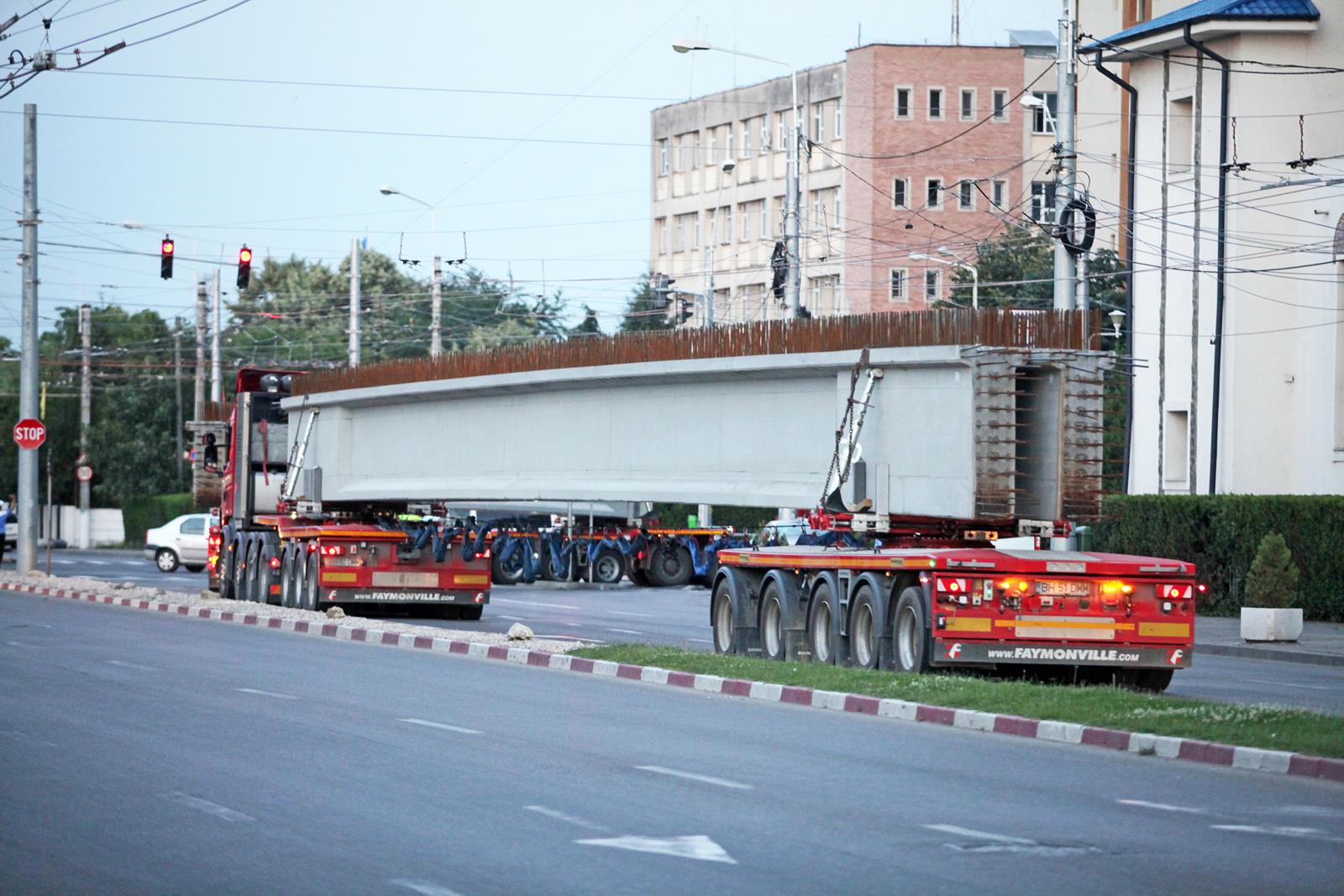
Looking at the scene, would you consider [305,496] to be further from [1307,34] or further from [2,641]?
[1307,34]

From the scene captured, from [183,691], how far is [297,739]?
4089 mm

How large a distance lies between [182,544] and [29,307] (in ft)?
40.7

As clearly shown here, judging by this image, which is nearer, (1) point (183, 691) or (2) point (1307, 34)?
(1) point (183, 691)

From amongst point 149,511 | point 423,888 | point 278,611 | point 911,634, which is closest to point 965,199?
point 149,511

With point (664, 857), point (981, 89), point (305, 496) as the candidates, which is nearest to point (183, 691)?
point (664, 857)

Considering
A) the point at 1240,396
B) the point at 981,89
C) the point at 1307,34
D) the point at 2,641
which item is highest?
the point at 981,89

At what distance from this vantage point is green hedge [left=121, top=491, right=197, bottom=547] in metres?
80.6

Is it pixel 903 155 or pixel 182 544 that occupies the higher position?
pixel 903 155

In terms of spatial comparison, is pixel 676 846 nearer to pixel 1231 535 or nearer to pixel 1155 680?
pixel 1155 680

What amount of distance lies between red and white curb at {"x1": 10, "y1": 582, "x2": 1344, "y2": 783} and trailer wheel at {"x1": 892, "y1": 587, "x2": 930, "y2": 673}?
1.72 metres

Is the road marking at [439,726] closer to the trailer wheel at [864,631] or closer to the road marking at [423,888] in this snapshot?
the road marking at [423,888]

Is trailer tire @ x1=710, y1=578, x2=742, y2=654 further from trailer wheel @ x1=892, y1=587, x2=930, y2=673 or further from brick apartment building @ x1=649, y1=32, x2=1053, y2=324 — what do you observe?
brick apartment building @ x1=649, y1=32, x2=1053, y2=324

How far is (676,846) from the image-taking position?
9734 millimetres

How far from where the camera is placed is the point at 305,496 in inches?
1383
